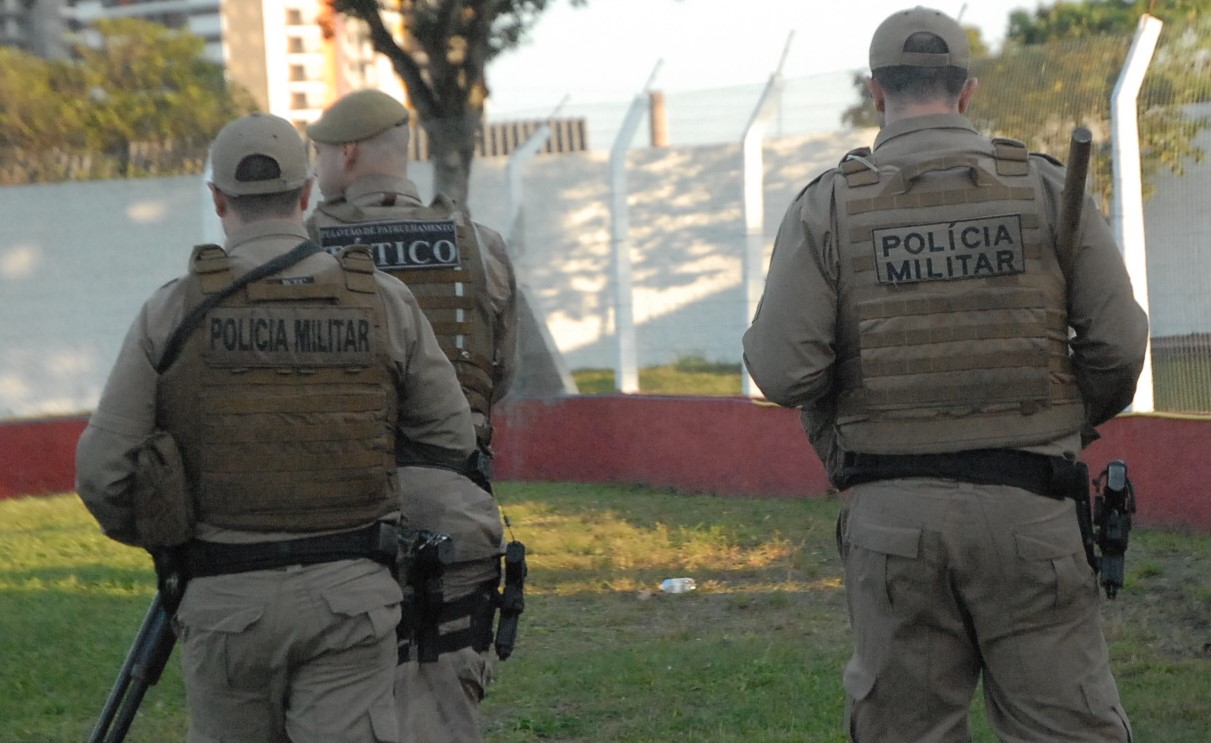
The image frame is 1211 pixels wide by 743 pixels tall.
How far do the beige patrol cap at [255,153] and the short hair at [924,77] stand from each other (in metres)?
1.28

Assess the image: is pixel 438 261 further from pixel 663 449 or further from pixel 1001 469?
pixel 663 449

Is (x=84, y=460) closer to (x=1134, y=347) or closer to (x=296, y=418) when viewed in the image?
(x=296, y=418)

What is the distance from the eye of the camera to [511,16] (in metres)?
13.9

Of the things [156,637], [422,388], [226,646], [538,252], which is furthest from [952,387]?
[538,252]

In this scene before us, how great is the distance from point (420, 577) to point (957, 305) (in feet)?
4.50

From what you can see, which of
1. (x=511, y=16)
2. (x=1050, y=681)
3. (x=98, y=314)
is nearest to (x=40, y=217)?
(x=98, y=314)

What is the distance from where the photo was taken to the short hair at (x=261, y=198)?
310 centimetres

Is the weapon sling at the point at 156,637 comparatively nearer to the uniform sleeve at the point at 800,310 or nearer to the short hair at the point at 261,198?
the short hair at the point at 261,198

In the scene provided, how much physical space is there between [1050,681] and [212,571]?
1.72 metres

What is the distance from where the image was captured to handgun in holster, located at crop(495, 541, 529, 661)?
151 inches

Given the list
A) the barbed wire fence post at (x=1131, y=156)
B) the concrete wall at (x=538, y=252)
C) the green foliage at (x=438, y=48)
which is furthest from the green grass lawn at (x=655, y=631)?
the green foliage at (x=438, y=48)

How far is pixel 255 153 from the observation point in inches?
122

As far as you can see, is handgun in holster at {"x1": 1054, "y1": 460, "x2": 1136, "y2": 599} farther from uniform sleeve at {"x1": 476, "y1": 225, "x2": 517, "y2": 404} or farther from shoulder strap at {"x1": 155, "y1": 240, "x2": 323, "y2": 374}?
shoulder strap at {"x1": 155, "y1": 240, "x2": 323, "y2": 374}

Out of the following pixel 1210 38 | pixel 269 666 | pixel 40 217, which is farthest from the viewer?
pixel 40 217
